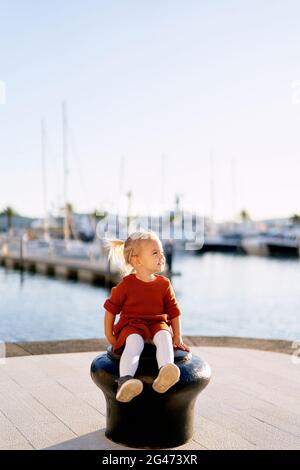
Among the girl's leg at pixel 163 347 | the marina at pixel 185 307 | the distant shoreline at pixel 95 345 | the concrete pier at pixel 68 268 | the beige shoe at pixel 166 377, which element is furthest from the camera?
the concrete pier at pixel 68 268

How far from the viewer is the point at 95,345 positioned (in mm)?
8273

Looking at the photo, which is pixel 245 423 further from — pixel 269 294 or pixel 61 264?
pixel 61 264

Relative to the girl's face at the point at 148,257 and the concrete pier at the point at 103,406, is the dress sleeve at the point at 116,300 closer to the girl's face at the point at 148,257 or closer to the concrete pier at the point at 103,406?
the girl's face at the point at 148,257

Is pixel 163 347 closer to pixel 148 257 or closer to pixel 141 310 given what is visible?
pixel 141 310

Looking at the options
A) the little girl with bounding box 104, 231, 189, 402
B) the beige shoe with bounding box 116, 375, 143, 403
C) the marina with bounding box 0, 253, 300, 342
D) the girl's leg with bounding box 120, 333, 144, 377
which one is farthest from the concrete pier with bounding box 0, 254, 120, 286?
the beige shoe with bounding box 116, 375, 143, 403

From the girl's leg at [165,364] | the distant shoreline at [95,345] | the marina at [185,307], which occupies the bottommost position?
the marina at [185,307]

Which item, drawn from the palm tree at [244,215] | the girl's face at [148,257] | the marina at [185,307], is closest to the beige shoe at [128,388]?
the girl's face at [148,257]

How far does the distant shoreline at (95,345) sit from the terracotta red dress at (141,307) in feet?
12.1

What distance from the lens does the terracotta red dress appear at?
4.21 metres

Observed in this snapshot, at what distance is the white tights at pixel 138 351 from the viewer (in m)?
4.00

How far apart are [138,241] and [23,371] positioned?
300 centimetres

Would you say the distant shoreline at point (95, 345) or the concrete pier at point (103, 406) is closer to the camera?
the concrete pier at point (103, 406)
